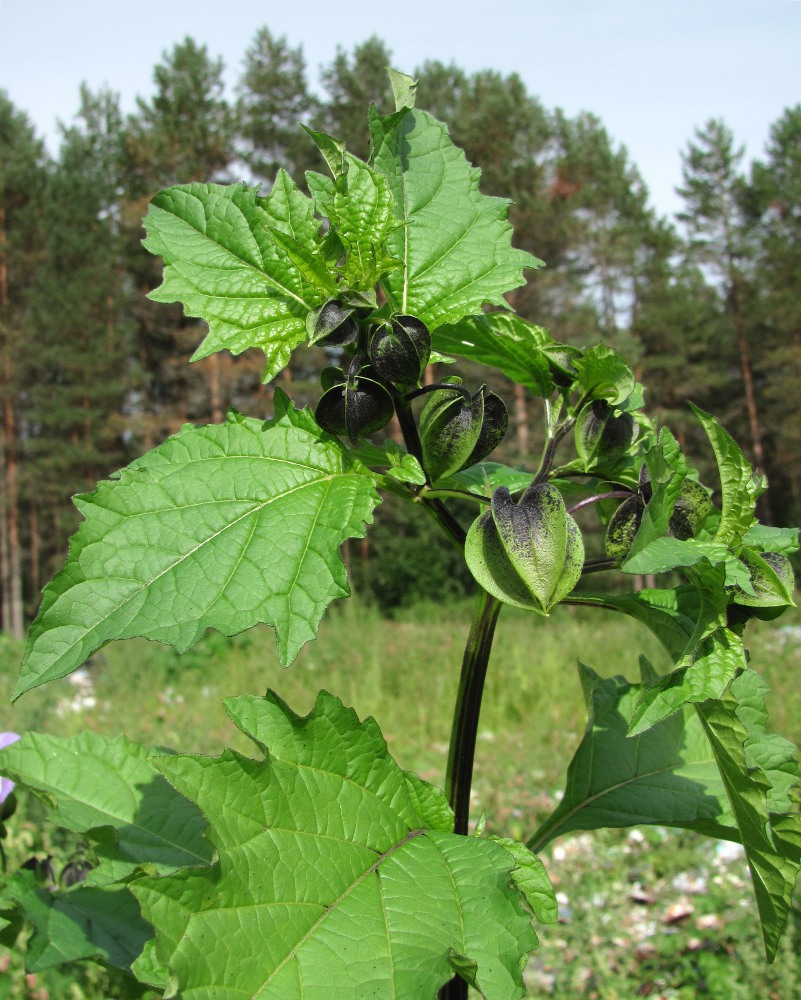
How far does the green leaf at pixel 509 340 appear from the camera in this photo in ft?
3.23

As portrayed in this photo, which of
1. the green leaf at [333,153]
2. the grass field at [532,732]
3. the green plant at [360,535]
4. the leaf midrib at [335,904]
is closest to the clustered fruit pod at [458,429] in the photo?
the green plant at [360,535]

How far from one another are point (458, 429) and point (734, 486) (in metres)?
0.28

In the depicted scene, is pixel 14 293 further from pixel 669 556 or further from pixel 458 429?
pixel 669 556

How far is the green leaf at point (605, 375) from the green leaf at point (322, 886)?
0.44 m

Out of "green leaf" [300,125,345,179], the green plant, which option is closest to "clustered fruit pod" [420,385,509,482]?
the green plant

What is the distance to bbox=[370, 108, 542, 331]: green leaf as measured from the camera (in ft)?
3.18

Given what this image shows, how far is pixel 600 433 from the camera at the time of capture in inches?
36.1

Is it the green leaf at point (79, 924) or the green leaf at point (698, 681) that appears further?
the green leaf at point (79, 924)

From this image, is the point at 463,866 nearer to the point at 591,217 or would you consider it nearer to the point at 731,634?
the point at 731,634

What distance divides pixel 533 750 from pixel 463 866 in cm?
549

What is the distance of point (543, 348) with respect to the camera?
0.95 m

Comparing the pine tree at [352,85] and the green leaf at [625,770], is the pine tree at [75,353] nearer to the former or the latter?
the pine tree at [352,85]

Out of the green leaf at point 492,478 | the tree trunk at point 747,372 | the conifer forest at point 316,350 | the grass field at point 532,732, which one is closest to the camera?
the green leaf at point 492,478

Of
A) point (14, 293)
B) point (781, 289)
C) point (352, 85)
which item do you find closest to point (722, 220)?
point (781, 289)
